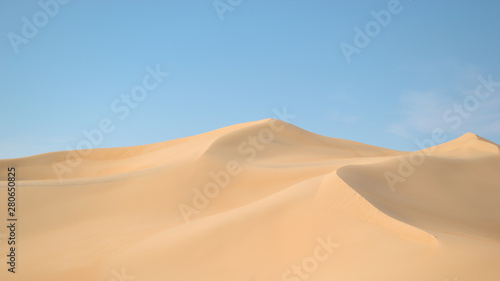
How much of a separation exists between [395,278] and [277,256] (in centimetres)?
243

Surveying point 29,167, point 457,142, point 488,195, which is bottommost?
point 488,195

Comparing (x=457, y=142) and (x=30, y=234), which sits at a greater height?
(x=457, y=142)

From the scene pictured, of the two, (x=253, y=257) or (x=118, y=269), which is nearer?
(x=253, y=257)

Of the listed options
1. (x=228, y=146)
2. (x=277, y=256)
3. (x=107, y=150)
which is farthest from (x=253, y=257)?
(x=107, y=150)

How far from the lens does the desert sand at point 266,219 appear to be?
7227 mm

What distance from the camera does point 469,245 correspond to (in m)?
6.83

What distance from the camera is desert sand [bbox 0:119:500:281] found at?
7227mm

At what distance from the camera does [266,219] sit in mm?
9406

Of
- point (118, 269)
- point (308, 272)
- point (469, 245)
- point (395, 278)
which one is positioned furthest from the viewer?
point (118, 269)

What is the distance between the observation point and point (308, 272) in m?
7.40

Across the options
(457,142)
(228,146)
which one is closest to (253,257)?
(228,146)

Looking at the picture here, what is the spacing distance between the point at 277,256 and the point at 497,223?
592 centimetres

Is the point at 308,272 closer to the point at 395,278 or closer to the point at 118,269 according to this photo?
the point at 395,278

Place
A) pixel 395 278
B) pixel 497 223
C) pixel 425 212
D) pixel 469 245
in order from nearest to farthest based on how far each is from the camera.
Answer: pixel 395 278, pixel 469 245, pixel 425 212, pixel 497 223
